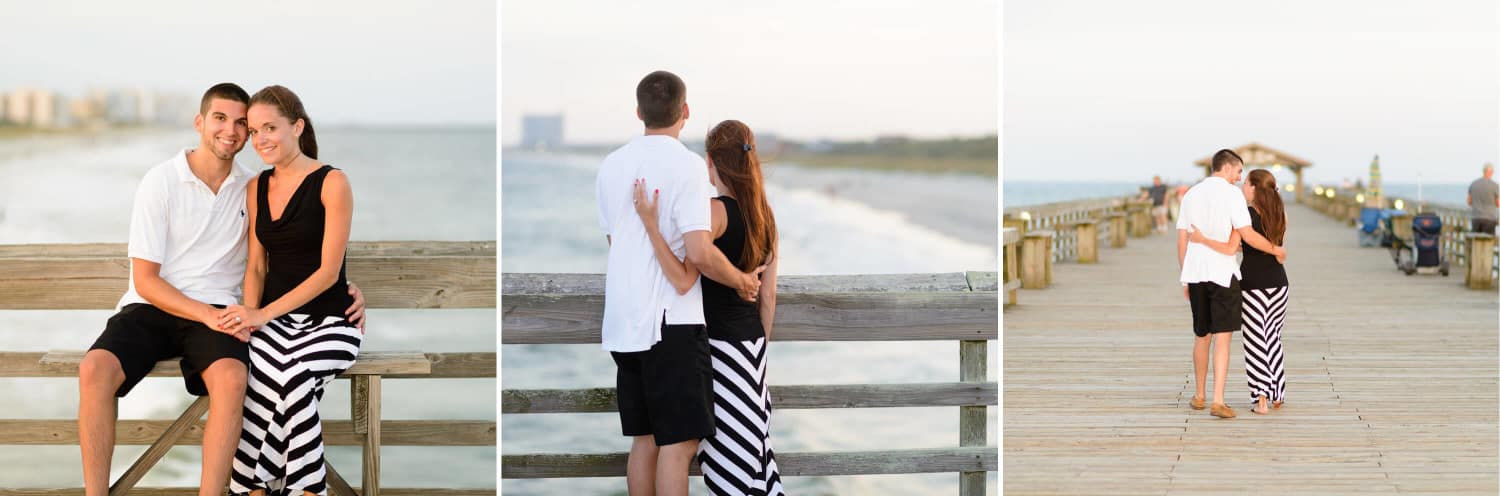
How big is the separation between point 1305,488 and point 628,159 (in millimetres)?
2628

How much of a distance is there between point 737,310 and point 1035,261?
8653 mm

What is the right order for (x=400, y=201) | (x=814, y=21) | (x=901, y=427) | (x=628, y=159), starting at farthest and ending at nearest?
(x=400, y=201), (x=814, y=21), (x=901, y=427), (x=628, y=159)

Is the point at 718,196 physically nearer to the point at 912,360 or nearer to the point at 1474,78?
the point at 912,360

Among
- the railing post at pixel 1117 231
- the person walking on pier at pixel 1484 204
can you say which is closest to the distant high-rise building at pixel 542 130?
the person walking on pier at pixel 1484 204

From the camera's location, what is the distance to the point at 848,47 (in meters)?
14.9

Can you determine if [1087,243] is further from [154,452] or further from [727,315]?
[154,452]

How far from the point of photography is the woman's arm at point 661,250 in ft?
9.93

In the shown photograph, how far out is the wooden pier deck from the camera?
4.50 m

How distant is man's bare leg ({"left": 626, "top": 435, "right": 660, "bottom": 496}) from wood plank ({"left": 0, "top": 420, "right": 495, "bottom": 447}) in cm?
86

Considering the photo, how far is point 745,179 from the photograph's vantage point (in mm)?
3121

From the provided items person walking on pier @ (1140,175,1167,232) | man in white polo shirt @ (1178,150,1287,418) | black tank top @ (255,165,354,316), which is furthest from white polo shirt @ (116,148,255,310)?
person walking on pier @ (1140,175,1167,232)

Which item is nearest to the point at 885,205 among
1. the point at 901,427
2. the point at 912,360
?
the point at 912,360

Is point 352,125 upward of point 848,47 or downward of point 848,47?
downward

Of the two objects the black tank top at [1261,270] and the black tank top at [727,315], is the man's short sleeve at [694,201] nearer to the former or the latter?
the black tank top at [727,315]
